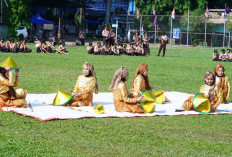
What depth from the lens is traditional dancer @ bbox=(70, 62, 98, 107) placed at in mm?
11379

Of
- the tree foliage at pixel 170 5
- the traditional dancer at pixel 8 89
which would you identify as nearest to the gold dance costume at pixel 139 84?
the traditional dancer at pixel 8 89

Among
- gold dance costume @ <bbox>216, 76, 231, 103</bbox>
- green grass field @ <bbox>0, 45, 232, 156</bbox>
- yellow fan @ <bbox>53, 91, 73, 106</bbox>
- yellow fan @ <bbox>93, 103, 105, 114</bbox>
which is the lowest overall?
green grass field @ <bbox>0, 45, 232, 156</bbox>

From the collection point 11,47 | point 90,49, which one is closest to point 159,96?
point 11,47

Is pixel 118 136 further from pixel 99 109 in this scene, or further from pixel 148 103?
pixel 148 103

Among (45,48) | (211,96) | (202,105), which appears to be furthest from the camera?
(45,48)

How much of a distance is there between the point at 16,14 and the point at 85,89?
31.7 metres

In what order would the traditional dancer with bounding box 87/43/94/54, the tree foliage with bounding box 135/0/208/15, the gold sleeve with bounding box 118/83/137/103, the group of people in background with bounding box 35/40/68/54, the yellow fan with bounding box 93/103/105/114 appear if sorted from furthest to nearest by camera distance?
the tree foliage with bounding box 135/0/208/15 → the traditional dancer with bounding box 87/43/94/54 → the group of people in background with bounding box 35/40/68/54 → the gold sleeve with bounding box 118/83/137/103 → the yellow fan with bounding box 93/103/105/114

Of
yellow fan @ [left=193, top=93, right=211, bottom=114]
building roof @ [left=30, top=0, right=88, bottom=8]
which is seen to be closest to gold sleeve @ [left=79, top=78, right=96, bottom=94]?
yellow fan @ [left=193, top=93, right=211, bottom=114]

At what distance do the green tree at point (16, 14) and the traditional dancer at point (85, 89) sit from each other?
3082 centimetres

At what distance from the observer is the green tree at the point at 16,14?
41.3 meters

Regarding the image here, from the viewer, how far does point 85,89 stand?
11.5 meters

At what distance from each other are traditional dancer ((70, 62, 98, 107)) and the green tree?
30.8 meters

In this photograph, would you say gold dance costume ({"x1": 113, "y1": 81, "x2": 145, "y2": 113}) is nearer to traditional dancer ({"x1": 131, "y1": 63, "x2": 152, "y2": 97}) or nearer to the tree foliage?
traditional dancer ({"x1": 131, "y1": 63, "x2": 152, "y2": 97})

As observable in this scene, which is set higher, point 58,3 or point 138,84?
point 58,3
